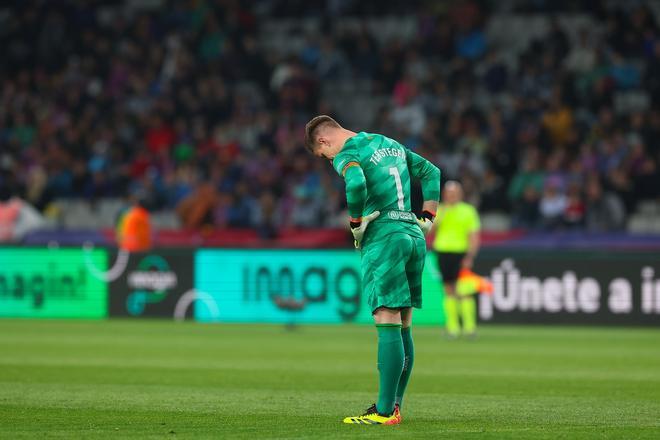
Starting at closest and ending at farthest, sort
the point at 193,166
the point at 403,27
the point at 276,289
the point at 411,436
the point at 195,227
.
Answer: the point at 411,436
the point at 276,289
the point at 195,227
the point at 193,166
the point at 403,27

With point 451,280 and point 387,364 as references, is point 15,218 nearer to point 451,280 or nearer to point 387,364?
point 451,280

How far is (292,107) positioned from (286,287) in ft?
22.2

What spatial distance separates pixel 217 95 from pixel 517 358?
15111mm

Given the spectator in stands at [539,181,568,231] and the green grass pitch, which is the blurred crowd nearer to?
the spectator in stands at [539,181,568,231]

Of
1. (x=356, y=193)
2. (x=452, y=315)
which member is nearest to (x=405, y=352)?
(x=356, y=193)

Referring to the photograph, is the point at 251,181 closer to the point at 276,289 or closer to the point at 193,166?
the point at 193,166

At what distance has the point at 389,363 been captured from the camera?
933cm

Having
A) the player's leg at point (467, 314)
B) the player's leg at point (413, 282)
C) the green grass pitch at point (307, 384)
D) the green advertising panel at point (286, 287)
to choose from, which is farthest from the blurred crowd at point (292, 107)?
the player's leg at point (413, 282)

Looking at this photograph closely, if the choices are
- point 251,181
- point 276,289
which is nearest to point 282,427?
point 276,289

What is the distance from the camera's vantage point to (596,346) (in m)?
18.5

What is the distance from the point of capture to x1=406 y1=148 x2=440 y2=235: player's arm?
9.72 m

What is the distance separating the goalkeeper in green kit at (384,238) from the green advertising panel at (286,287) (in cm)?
1311

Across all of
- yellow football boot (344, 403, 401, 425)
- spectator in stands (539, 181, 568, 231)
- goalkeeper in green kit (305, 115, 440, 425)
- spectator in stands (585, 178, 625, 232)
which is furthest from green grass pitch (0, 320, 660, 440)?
spectator in stands (539, 181, 568, 231)

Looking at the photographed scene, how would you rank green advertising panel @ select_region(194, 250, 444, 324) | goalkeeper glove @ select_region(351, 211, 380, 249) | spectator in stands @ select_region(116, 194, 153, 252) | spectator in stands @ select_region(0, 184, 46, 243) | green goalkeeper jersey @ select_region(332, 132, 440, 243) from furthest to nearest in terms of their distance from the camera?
spectator in stands @ select_region(0, 184, 46, 243), spectator in stands @ select_region(116, 194, 153, 252), green advertising panel @ select_region(194, 250, 444, 324), green goalkeeper jersey @ select_region(332, 132, 440, 243), goalkeeper glove @ select_region(351, 211, 380, 249)
